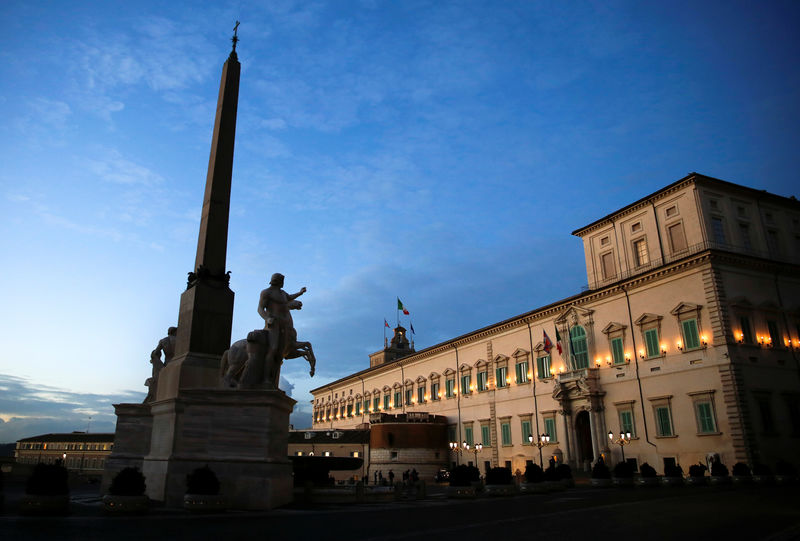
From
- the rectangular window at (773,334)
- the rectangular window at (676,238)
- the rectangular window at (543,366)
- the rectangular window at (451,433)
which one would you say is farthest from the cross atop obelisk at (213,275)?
the rectangular window at (451,433)

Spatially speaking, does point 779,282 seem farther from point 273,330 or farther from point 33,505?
point 33,505

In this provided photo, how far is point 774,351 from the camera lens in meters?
32.8

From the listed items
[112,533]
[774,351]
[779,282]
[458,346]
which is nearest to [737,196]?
[779,282]

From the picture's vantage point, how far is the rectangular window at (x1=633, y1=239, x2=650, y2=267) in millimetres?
40303

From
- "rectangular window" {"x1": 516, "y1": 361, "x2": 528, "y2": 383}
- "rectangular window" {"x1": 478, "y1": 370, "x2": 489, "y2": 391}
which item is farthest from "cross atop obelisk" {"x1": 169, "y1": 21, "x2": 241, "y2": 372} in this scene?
"rectangular window" {"x1": 478, "y1": 370, "x2": 489, "y2": 391}

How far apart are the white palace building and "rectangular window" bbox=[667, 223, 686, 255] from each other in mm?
78

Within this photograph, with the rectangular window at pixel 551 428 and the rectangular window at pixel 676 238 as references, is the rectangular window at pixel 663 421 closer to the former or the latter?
the rectangular window at pixel 551 428

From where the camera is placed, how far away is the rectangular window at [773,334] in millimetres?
33094

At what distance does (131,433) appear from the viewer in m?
18.2

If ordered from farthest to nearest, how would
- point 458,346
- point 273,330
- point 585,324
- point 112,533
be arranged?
point 458,346, point 585,324, point 273,330, point 112,533

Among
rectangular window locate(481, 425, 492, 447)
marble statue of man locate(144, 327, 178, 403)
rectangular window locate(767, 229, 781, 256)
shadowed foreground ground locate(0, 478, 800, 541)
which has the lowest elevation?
shadowed foreground ground locate(0, 478, 800, 541)

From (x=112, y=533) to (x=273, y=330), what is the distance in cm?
636

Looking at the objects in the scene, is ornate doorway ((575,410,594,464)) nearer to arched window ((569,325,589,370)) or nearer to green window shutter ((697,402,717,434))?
arched window ((569,325,589,370))

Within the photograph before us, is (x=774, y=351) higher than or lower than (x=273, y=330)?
higher
